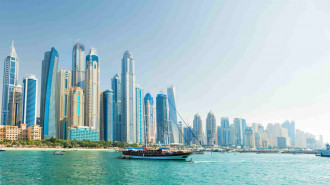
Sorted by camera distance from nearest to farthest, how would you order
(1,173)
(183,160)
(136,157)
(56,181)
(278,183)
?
(56,181) < (278,183) < (1,173) < (183,160) < (136,157)

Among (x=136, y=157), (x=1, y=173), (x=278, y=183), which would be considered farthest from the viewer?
(x=136, y=157)

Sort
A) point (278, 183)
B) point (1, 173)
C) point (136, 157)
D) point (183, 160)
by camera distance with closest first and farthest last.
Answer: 1. point (278, 183)
2. point (1, 173)
3. point (183, 160)
4. point (136, 157)

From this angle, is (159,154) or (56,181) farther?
(159,154)

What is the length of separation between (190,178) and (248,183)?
554 inches

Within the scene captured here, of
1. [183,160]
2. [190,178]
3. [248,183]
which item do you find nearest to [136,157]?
[183,160]

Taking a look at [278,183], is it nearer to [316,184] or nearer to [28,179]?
[316,184]

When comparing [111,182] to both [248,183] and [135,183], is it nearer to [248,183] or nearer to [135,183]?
[135,183]

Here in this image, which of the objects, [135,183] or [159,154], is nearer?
[135,183]

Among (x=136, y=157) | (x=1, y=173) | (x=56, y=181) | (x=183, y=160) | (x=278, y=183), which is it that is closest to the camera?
(x=56, y=181)

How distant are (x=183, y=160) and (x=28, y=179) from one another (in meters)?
69.4

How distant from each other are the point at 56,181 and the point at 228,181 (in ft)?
130

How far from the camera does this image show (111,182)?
198 feet

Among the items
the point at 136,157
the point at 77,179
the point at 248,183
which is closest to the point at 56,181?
Answer: the point at 77,179

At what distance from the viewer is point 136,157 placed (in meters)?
127
